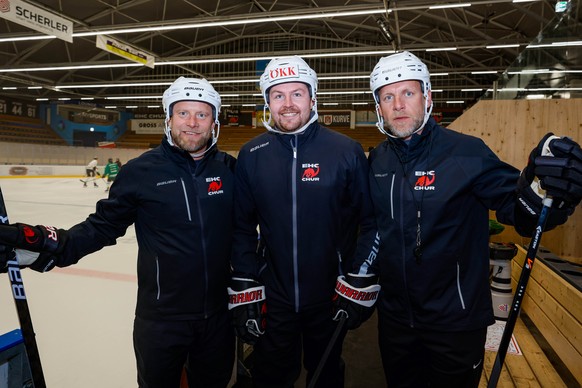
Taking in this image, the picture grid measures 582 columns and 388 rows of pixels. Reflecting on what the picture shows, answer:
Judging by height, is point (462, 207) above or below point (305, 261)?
above

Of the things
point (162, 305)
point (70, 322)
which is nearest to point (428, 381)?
point (162, 305)

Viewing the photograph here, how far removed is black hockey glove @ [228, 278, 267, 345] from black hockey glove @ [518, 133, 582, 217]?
1.06 metres

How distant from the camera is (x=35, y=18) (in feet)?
27.8

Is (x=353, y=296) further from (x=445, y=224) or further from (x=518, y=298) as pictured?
(x=518, y=298)

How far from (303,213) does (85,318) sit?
6.96 ft

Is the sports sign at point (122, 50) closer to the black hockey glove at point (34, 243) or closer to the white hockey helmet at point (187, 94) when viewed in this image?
the white hockey helmet at point (187, 94)

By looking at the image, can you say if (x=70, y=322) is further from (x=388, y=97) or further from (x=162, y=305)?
(x=388, y=97)

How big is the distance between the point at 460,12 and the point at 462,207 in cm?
1485

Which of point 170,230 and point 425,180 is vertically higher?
point 425,180

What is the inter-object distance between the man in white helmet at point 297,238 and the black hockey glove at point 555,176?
1.95 feet

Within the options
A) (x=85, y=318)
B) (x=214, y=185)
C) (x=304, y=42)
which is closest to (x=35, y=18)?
(x=85, y=318)

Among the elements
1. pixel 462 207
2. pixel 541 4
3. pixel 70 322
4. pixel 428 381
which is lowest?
pixel 70 322

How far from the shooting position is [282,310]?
1663 millimetres

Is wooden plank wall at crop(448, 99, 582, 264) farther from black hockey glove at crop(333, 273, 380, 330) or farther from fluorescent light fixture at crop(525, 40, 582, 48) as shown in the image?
black hockey glove at crop(333, 273, 380, 330)
